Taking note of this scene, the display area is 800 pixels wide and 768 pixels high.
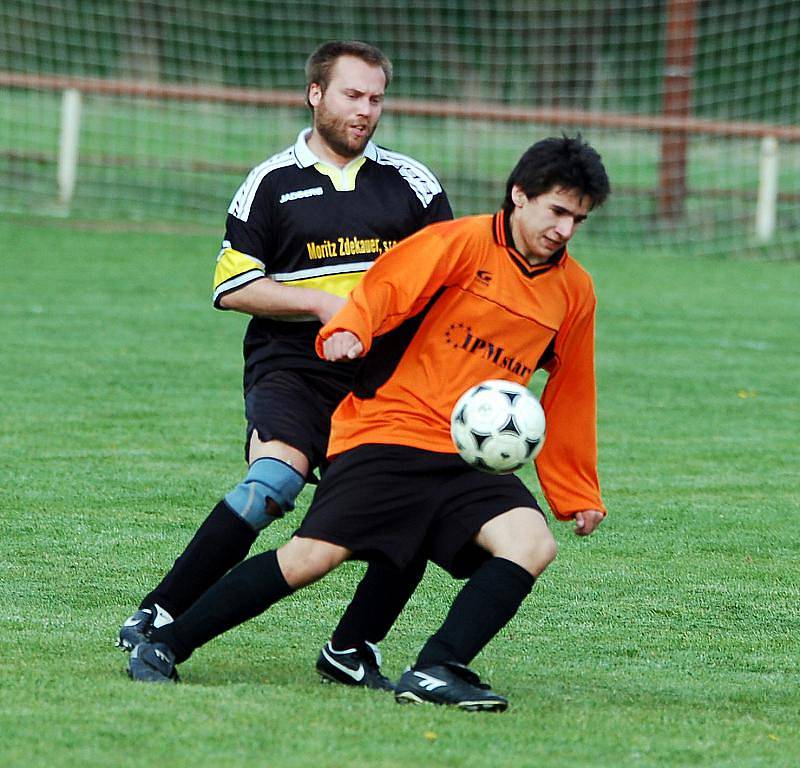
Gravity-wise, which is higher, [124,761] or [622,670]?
[124,761]

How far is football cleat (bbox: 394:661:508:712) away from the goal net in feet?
43.3

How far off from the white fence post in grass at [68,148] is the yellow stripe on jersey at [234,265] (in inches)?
574

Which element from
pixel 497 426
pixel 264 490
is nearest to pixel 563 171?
pixel 497 426

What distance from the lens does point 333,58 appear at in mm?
4988

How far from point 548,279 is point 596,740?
3.99ft

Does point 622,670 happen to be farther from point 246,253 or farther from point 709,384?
point 709,384

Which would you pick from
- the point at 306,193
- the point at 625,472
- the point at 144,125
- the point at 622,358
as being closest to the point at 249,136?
the point at 144,125

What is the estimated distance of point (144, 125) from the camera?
22250mm

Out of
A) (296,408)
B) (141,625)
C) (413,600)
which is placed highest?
(296,408)

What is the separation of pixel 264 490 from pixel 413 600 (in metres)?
1.17

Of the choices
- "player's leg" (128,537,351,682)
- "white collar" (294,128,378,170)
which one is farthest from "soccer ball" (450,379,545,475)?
"white collar" (294,128,378,170)

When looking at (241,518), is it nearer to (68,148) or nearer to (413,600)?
(413,600)

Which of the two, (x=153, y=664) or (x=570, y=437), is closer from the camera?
(x=153, y=664)

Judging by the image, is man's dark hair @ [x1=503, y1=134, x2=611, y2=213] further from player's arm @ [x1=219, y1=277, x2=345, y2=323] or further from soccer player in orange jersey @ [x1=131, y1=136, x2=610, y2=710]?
player's arm @ [x1=219, y1=277, x2=345, y2=323]
